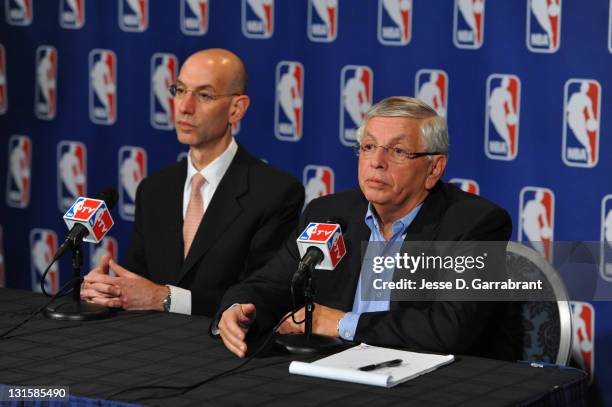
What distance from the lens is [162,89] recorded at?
607 centimetres

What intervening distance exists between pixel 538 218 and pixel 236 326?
2036 millimetres

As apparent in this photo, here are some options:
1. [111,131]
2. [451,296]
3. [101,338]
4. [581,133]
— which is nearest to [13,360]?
[101,338]

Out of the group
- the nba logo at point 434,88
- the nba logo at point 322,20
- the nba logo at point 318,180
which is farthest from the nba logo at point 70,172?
the nba logo at point 434,88

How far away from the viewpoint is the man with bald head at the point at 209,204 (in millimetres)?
4488

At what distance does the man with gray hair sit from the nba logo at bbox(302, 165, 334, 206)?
1.62 metres

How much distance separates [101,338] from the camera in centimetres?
348

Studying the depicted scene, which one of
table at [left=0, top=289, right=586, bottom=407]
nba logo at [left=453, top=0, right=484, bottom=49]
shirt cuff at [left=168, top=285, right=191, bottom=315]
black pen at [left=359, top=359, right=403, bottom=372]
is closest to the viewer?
table at [left=0, top=289, right=586, bottom=407]

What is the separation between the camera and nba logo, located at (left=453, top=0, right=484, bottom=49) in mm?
5102

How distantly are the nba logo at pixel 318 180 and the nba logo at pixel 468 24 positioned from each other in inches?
34.5

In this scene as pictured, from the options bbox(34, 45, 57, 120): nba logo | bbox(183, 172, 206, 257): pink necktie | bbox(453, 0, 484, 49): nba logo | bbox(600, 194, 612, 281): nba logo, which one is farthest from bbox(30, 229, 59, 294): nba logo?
bbox(600, 194, 612, 281): nba logo

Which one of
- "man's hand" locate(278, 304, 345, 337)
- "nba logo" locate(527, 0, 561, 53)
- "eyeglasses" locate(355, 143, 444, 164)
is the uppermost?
"nba logo" locate(527, 0, 561, 53)

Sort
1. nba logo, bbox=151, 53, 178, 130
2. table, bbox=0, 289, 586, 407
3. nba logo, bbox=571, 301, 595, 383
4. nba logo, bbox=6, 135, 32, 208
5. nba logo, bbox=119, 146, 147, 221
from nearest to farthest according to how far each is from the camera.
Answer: table, bbox=0, 289, 586, 407, nba logo, bbox=571, 301, 595, 383, nba logo, bbox=151, 53, 178, 130, nba logo, bbox=119, 146, 147, 221, nba logo, bbox=6, 135, 32, 208

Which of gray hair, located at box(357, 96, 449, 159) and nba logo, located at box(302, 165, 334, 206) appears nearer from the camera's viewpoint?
gray hair, located at box(357, 96, 449, 159)

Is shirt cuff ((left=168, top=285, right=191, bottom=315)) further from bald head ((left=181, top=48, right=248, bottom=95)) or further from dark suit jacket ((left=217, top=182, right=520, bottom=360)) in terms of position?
bald head ((left=181, top=48, right=248, bottom=95))
